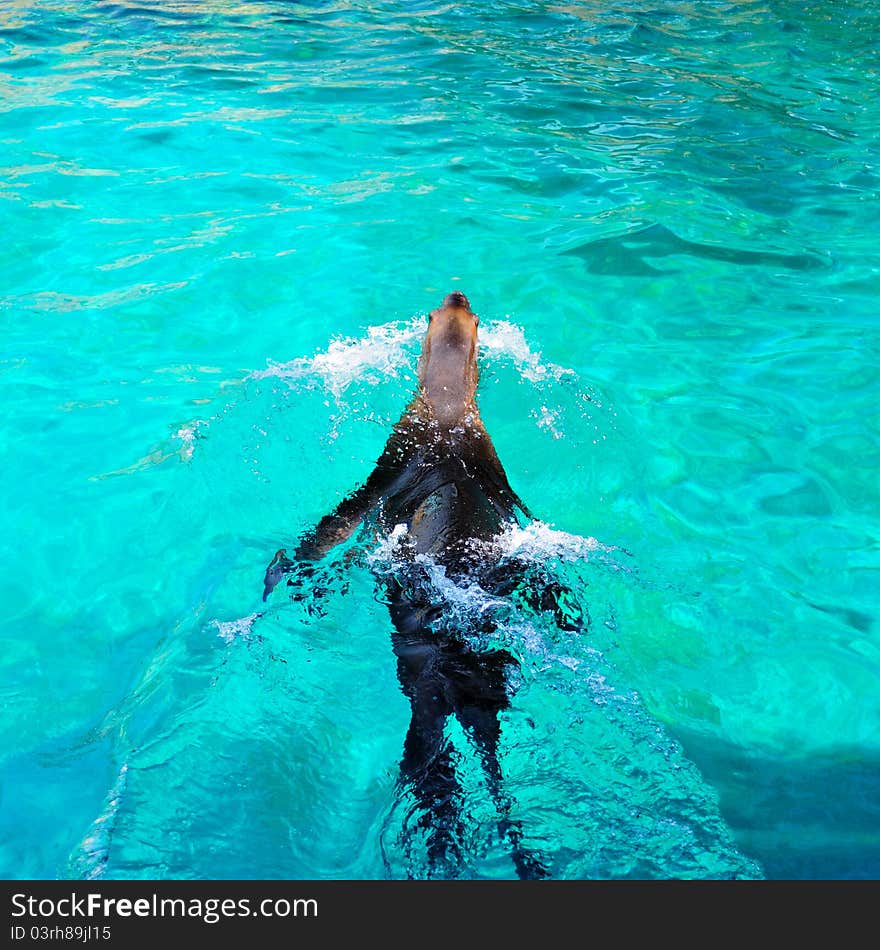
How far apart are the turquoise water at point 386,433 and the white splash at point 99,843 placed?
17 mm

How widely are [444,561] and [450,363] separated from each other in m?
1.98

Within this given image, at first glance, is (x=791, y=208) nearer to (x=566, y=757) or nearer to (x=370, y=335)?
(x=370, y=335)

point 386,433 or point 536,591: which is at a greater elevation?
point 536,591

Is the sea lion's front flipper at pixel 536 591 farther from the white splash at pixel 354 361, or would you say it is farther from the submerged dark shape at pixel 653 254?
the submerged dark shape at pixel 653 254

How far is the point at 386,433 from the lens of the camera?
6332mm

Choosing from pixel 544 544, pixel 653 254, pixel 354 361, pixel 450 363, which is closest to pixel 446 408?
pixel 450 363

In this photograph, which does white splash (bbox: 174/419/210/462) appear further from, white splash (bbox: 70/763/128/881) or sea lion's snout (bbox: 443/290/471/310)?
white splash (bbox: 70/763/128/881)

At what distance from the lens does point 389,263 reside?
28.8 feet

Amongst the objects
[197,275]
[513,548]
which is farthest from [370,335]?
[513,548]

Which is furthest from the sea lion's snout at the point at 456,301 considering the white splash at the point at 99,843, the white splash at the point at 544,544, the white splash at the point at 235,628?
the white splash at the point at 99,843

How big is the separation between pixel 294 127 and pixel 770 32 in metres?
10.7

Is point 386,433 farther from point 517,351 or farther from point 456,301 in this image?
point 517,351

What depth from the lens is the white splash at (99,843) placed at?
132 inches

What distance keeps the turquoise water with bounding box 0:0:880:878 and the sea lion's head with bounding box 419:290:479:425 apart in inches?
30.6
